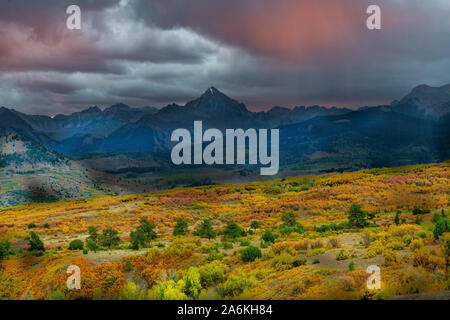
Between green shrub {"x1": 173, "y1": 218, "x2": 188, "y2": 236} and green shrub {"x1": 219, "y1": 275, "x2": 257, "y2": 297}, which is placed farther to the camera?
green shrub {"x1": 173, "y1": 218, "x2": 188, "y2": 236}

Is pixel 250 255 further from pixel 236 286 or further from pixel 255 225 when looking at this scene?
pixel 255 225

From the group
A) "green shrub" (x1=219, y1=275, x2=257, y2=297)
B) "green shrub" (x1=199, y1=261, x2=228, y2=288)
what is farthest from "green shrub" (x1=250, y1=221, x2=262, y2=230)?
"green shrub" (x1=219, y1=275, x2=257, y2=297)

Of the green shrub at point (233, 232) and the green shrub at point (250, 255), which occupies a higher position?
the green shrub at point (250, 255)

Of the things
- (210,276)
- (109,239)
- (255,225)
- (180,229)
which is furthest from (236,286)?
(255,225)

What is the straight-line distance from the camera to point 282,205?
74875mm

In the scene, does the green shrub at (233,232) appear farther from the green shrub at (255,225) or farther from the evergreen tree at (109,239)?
the evergreen tree at (109,239)

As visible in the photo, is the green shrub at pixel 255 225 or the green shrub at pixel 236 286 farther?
the green shrub at pixel 255 225

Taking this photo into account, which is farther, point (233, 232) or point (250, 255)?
point (233, 232)

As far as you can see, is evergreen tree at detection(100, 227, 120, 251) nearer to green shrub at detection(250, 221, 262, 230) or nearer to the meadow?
the meadow

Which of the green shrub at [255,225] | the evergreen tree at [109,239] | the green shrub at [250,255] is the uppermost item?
the green shrub at [250,255]

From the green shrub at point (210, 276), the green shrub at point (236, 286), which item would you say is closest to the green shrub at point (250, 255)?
the green shrub at point (210, 276)

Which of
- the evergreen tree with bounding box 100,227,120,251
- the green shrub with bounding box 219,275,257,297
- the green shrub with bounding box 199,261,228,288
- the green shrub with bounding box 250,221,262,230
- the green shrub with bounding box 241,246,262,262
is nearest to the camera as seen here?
the green shrub with bounding box 219,275,257,297

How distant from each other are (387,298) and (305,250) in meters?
13.2
